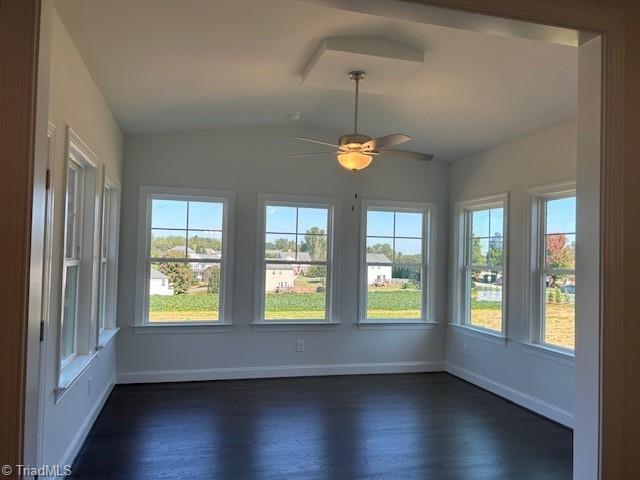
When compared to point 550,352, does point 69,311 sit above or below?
above

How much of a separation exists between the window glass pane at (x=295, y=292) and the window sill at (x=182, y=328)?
1.73ft

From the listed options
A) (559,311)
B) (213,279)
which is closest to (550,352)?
(559,311)

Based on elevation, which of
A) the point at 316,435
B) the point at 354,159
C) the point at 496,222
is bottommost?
the point at 316,435

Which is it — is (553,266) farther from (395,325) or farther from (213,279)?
(213,279)

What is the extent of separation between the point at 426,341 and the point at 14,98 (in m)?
5.39

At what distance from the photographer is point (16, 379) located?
1277mm

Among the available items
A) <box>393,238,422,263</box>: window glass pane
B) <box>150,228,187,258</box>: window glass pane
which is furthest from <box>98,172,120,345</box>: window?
<box>393,238,422,263</box>: window glass pane

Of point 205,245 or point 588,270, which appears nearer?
point 588,270

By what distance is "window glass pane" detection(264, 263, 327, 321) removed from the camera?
18.0ft

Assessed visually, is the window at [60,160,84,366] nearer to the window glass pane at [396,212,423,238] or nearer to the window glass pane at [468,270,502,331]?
the window glass pane at [396,212,423,238]

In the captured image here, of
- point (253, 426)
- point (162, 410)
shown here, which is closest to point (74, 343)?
point (162, 410)

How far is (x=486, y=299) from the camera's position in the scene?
5277 mm

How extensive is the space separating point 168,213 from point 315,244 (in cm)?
174

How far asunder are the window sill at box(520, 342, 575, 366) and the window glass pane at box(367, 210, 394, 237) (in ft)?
6.76
